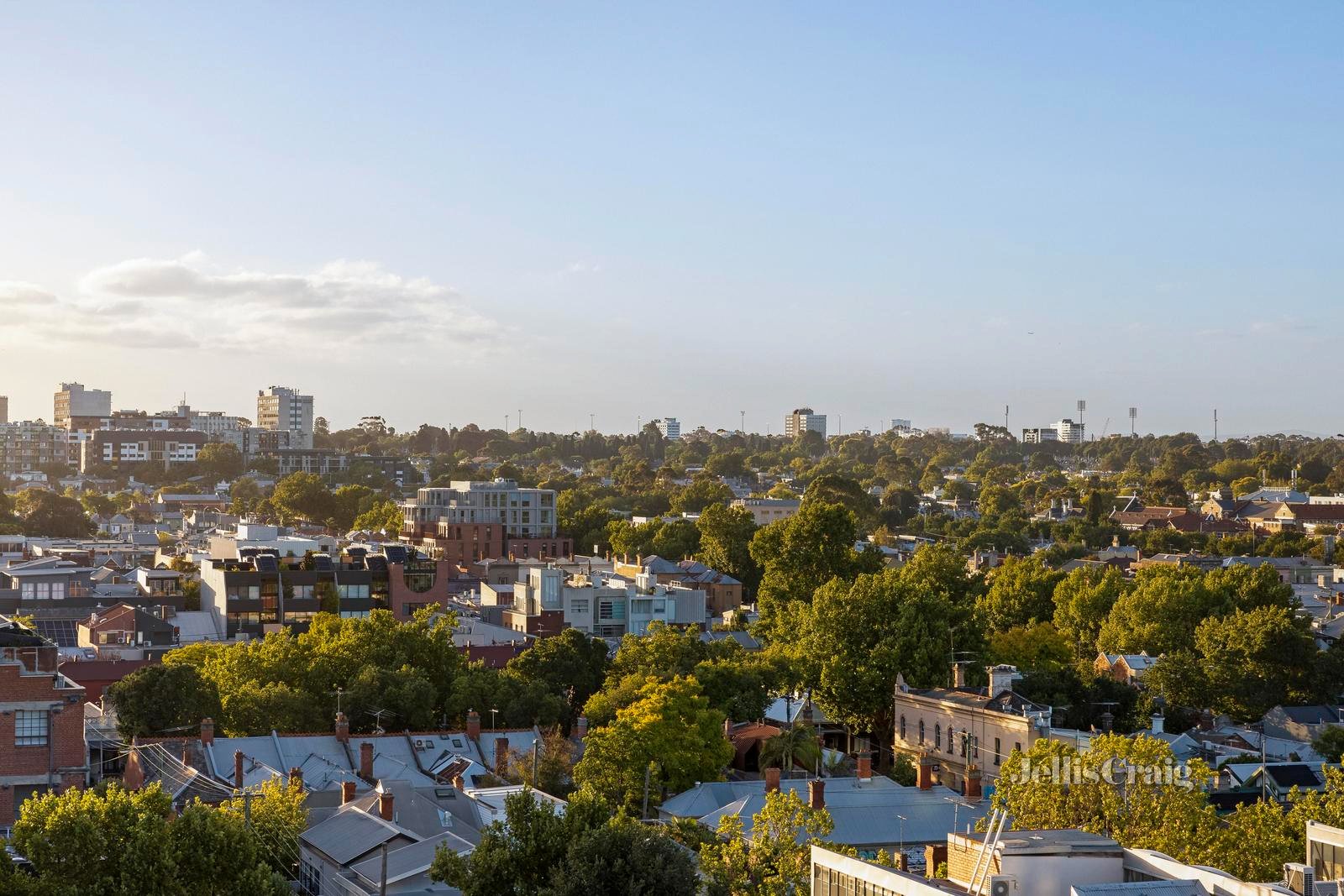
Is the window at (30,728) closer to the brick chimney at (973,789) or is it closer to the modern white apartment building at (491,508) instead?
the brick chimney at (973,789)

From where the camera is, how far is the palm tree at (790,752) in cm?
5406

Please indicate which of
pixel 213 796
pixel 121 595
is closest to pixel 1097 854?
pixel 213 796

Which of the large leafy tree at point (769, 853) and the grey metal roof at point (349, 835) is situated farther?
the grey metal roof at point (349, 835)

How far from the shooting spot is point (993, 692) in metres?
58.9

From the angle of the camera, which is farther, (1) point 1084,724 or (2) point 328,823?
(1) point 1084,724

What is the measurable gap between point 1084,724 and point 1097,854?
36354 millimetres

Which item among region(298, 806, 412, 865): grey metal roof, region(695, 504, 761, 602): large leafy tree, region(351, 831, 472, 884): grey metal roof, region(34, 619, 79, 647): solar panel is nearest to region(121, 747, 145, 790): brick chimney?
region(298, 806, 412, 865): grey metal roof

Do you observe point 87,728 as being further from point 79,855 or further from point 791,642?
point 791,642

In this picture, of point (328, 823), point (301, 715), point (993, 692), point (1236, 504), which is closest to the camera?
point (328, 823)

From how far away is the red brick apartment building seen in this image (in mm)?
41250

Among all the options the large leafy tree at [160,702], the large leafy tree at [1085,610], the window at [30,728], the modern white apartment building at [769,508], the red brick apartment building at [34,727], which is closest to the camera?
the red brick apartment building at [34,727]
